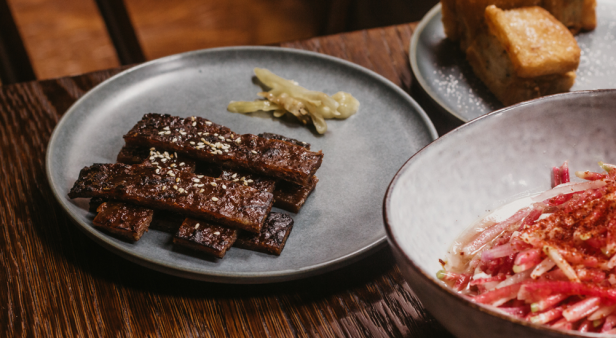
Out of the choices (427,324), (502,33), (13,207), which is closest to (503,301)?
(427,324)

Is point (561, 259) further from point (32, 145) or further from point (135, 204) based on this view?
point (32, 145)

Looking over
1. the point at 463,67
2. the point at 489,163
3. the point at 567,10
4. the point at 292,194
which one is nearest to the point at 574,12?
the point at 567,10

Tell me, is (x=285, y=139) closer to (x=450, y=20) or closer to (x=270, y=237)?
(x=270, y=237)

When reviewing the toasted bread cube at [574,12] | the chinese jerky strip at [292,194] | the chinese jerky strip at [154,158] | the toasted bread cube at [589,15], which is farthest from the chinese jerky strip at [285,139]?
the toasted bread cube at [589,15]

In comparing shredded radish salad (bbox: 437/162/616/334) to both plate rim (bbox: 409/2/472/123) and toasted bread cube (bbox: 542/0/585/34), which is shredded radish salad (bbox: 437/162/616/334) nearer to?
plate rim (bbox: 409/2/472/123)

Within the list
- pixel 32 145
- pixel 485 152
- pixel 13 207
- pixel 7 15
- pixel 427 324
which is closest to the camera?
pixel 427 324

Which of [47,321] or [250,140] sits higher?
[250,140]
